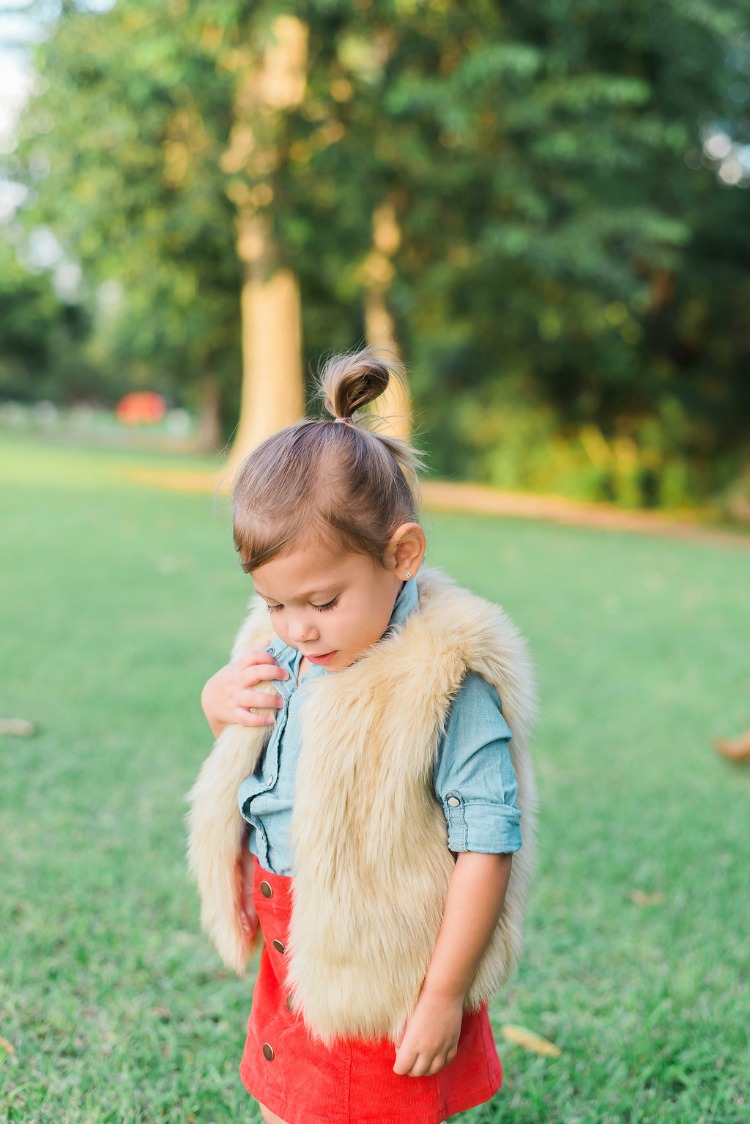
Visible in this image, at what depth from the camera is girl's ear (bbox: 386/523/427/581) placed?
5.28 feet

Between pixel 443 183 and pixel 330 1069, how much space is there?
14478mm

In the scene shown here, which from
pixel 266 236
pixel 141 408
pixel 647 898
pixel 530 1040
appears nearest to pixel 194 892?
pixel 530 1040

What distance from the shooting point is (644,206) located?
1538 cm

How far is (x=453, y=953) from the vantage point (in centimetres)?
153

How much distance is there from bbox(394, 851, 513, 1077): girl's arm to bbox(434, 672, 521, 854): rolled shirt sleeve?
0.10 ft

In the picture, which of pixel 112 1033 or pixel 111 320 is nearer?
pixel 112 1033

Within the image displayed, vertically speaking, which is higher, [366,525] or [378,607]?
[366,525]

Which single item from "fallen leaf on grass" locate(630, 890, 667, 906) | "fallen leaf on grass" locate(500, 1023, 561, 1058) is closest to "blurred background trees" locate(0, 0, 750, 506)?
"fallen leaf on grass" locate(630, 890, 667, 906)

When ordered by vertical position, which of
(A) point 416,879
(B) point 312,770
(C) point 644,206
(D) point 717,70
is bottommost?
(A) point 416,879

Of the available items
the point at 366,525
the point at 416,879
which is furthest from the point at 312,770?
the point at 366,525

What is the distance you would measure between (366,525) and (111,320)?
41.6 m

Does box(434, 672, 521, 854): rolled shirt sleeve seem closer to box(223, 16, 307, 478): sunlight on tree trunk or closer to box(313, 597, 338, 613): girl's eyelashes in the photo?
box(313, 597, 338, 613): girl's eyelashes

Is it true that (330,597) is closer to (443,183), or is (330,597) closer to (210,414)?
(443,183)

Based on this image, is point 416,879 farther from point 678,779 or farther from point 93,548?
point 93,548
